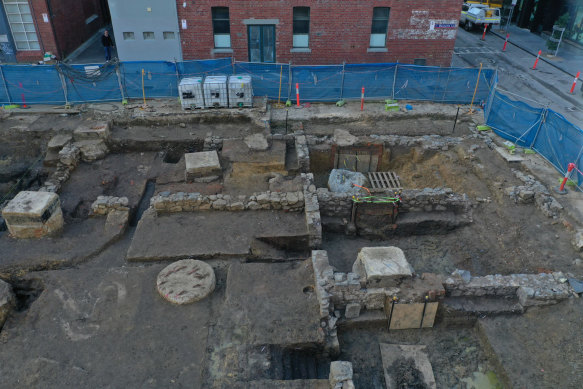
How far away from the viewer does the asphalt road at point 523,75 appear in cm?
1828

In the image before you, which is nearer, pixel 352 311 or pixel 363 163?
pixel 352 311

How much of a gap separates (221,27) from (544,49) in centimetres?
2052

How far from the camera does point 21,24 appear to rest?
19.2 metres

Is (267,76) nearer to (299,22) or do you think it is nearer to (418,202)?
(299,22)

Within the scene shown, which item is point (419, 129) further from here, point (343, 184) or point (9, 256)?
point (9, 256)

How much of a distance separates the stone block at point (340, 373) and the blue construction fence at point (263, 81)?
12790mm

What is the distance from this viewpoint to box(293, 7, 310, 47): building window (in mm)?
18361

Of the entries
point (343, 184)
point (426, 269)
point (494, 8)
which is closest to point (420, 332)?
point (426, 269)

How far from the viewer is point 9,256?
10031 mm

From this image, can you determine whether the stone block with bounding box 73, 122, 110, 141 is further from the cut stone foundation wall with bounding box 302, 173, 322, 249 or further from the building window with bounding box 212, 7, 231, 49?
the cut stone foundation wall with bounding box 302, 173, 322, 249

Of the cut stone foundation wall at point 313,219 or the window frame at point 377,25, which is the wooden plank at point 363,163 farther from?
the window frame at point 377,25

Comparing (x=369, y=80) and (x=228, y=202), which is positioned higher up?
(x=369, y=80)

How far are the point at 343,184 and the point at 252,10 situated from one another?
9710mm

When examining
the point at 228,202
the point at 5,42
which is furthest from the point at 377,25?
the point at 5,42
